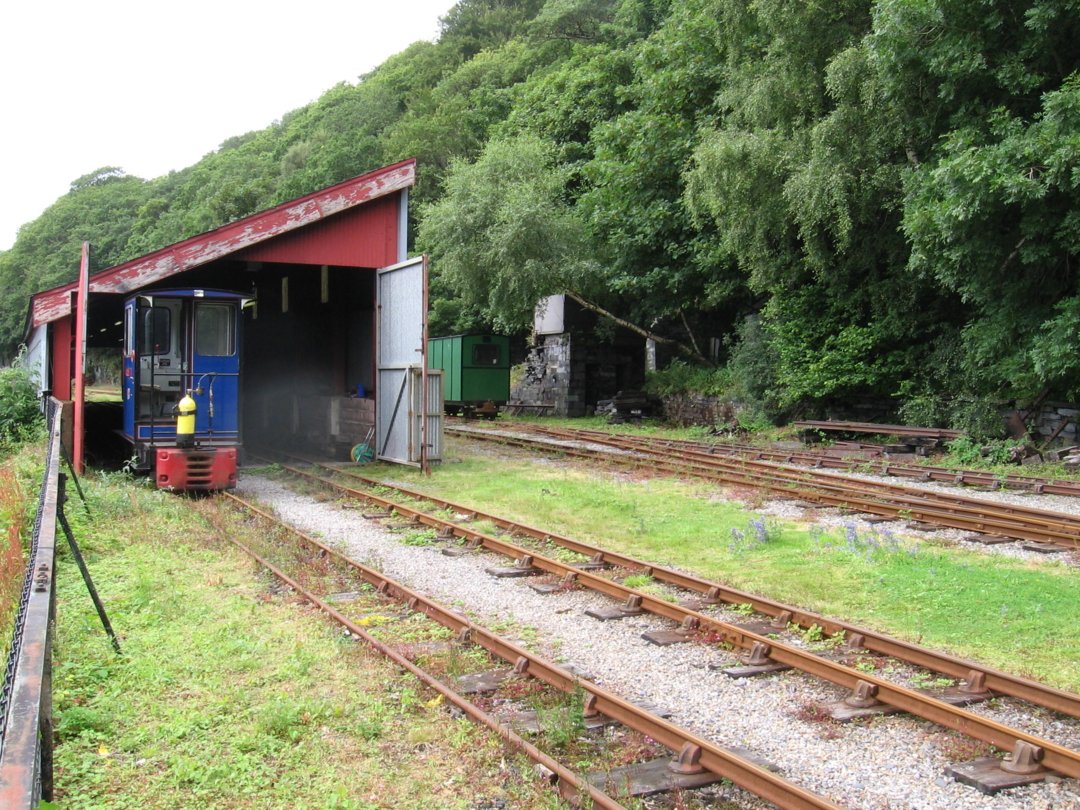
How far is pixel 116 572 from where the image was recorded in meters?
8.32

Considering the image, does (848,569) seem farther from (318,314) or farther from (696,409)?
(696,409)

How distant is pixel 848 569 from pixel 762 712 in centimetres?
374

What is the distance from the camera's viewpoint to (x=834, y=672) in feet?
18.0

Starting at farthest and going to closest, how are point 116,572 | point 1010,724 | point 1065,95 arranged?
point 1065,95
point 116,572
point 1010,724

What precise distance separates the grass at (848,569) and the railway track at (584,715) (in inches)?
104

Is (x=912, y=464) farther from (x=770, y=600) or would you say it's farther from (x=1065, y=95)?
(x=770, y=600)

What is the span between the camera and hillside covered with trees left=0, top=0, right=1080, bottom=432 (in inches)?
615

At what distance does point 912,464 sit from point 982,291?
3636 millimetres

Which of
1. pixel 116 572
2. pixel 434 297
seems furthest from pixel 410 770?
pixel 434 297

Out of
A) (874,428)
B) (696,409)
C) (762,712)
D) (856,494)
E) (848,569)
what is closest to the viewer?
(762,712)

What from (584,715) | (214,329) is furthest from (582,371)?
(584,715)

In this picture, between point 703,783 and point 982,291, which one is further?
point 982,291

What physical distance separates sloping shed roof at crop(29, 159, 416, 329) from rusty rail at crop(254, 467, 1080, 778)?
29.5 ft

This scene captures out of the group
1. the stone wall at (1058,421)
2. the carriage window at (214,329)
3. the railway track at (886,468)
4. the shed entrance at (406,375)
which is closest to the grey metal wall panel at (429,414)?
the shed entrance at (406,375)
